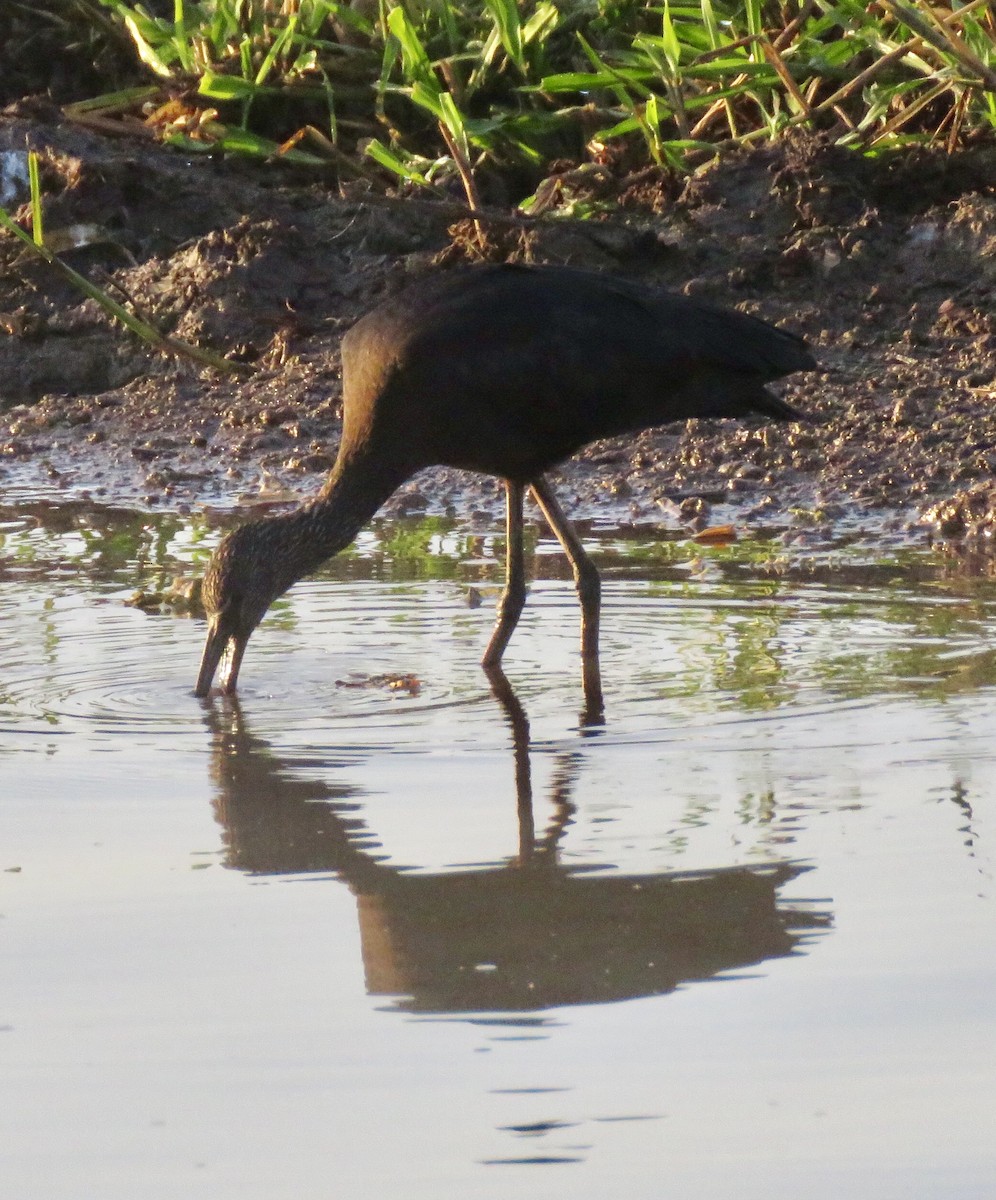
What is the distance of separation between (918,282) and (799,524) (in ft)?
5.01

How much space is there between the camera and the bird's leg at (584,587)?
4801 mm

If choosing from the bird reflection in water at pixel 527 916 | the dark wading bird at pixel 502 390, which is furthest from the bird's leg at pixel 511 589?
the bird reflection in water at pixel 527 916

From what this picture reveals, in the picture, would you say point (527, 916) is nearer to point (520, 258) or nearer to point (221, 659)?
point (221, 659)

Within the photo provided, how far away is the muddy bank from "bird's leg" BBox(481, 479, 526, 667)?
1196mm

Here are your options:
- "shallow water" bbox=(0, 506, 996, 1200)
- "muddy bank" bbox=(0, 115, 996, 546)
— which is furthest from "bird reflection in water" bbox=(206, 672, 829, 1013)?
"muddy bank" bbox=(0, 115, 996, 546)

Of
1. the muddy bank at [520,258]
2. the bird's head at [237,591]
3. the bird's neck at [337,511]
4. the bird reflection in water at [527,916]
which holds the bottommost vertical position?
the bird reflection in water at [527,916]

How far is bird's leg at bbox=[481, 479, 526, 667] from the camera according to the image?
5.07 m

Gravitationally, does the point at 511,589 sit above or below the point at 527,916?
above

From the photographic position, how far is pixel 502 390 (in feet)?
16.0

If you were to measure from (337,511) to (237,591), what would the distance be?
0.39 metres

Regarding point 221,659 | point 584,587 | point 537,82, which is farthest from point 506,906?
point 537,82

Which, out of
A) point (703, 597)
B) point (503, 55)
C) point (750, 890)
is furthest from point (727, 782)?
point (503, 55)

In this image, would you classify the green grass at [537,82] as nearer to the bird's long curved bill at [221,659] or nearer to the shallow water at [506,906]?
the shallow water at [506,906]

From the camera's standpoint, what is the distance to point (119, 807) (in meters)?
3.66
